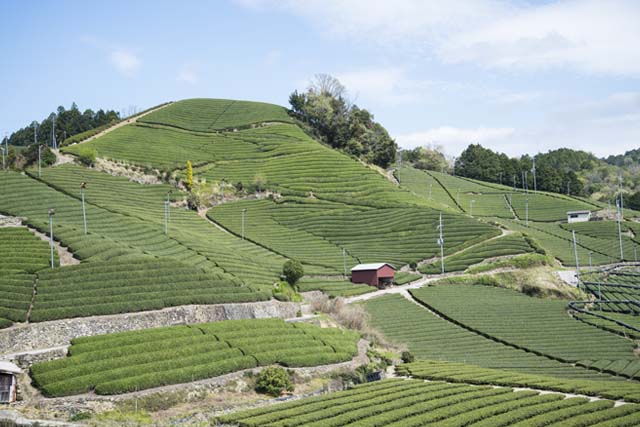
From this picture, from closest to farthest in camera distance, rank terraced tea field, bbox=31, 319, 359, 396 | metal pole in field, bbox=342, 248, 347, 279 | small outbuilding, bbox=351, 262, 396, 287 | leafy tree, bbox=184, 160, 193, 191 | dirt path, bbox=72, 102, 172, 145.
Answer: terraced tea field, bbox=31, 319, 359, 396
small outbuilding, bbox=351, 262, 396, 287
metal pole in field, bbox=342, 248, 347, 279
leafy tree, bbox=184, 160, 193, 191
dirt path, bbox=72, 102, 172, 145

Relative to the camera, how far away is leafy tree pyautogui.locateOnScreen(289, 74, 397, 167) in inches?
5054

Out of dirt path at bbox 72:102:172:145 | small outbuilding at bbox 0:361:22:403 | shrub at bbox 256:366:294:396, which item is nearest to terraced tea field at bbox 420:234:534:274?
shrub at bbox 256:366:294:396

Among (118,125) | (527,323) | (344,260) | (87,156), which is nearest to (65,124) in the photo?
(118,125)

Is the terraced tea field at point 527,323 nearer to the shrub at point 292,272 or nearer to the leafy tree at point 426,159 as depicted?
the shrub at point 292,272

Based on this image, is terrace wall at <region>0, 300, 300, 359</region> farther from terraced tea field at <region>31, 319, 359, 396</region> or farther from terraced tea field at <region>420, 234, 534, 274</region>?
terraced tea field at <region>420, 234, 534, 274</region>

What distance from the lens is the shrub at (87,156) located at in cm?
9644

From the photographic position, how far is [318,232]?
8838 centimetres

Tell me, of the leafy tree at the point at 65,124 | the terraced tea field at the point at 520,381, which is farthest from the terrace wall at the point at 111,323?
the leafy tree at the point at 65,124

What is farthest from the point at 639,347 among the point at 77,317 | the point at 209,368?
the point at 77,317

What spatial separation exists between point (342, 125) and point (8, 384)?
107507 millimetres

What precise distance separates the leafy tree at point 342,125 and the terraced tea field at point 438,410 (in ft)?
307

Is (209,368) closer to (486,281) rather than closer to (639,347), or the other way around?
(639,347)

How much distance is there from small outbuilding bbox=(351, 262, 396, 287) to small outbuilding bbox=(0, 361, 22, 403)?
44.1m

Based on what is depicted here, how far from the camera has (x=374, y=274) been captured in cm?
7219
